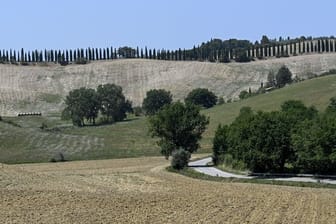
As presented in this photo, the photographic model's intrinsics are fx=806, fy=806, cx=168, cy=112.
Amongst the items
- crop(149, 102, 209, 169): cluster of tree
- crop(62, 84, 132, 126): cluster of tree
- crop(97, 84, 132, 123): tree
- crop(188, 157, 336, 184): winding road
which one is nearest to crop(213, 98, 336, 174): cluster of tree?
crop(188, 157, 336, 184): winding road

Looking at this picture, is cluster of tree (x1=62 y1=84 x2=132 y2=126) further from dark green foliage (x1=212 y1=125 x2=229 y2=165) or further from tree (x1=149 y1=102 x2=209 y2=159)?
dark green foliage (x1=212 y1=125 x2=229 y2=165)

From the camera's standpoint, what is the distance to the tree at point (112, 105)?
188250 millimetres

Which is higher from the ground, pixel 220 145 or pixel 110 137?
pixel 220 145

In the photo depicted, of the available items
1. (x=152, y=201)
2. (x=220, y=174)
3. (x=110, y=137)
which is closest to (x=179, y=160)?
(x=220, y=174)

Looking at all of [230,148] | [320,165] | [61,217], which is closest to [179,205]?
[61,217]

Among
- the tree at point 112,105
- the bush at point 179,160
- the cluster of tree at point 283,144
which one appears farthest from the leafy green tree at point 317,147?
the tree at point 112,105

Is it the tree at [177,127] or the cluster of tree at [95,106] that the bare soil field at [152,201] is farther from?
the cluster of tree at [95,106]

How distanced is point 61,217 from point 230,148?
164 feet

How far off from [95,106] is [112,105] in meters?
5.95

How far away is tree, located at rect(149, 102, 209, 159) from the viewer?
100 m

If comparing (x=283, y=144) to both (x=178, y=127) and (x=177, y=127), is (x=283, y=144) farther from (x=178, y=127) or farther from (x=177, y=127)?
(x=177, y=127)

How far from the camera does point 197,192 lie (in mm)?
54719

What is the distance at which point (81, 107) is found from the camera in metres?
181

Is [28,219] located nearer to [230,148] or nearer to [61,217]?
[61,217]
